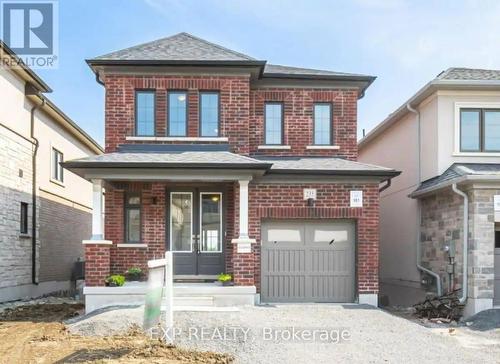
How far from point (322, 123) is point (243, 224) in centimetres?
383

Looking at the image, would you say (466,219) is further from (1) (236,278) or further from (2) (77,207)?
(2) (77,207)

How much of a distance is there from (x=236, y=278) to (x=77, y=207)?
10.6 metres

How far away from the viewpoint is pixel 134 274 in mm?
12406

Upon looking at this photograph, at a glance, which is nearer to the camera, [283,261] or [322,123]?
[283,261]

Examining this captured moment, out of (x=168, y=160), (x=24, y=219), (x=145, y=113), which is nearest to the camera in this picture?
(x=168, y=160)

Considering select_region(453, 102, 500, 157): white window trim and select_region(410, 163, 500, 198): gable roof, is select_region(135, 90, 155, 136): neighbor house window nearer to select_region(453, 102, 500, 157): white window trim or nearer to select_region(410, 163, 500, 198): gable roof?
select_region(410, 163, 500, 198): gable roof

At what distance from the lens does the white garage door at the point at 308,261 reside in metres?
12.5

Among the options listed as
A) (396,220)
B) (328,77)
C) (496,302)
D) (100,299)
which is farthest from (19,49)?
(496,302)

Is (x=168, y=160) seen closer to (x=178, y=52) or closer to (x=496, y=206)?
(x=178, y=52)

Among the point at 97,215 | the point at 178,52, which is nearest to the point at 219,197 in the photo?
the point at 97,215

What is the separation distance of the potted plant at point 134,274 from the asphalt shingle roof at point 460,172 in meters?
7.36

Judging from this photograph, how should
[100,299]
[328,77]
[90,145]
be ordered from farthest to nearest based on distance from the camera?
1. [90,145]
2. [328,77]
3. [100,299]

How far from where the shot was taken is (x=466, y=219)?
464 inches

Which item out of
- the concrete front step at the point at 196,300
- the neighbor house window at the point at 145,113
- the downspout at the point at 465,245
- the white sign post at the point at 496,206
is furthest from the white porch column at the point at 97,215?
the white sign post at the point at 496,206
